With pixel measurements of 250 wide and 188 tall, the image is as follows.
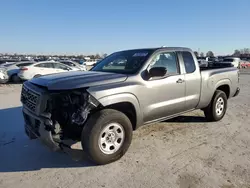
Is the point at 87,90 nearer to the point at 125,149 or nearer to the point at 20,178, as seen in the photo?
the point at 125,149

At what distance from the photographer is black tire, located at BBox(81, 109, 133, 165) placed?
3541 mm

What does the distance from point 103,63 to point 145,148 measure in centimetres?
216

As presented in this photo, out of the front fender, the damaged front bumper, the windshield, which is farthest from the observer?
the windshield

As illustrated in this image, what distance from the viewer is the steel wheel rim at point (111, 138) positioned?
3.74m

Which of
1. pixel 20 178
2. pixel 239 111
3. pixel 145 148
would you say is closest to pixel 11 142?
pixel 20 178

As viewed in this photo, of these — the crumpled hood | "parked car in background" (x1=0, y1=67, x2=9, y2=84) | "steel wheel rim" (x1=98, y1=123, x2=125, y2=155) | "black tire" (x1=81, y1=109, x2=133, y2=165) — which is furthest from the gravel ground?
"parked car in background" (x1=0, y1=67, x2=9, y2=84)

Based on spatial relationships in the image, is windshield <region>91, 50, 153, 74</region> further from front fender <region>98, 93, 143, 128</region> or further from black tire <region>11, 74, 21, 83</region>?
black tire <region>11, 74, 21, 83</region>

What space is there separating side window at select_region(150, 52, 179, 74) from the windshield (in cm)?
19

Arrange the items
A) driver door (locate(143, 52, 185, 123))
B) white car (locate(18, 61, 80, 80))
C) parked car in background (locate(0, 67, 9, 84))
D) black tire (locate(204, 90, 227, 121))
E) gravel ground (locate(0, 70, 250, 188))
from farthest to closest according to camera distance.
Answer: parked car in background (locate(0, 67, 9, 84)) → white car (locate(18, 61, 80, 80)) → black tire (locate(204, 90, 227, 121)) → driver door (locate(143, 52, 185, 123)) → gravel ground (locate(0, 70, 250, 188))

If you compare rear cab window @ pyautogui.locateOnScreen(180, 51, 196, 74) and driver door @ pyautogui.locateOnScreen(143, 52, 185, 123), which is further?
rear cab window @ pyautogui.locateOnScreen(180, 51, 196, 74)

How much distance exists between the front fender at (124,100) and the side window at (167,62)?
87 centimetres

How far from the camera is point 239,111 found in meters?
7.51

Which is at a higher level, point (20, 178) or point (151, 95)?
point (151, 95)

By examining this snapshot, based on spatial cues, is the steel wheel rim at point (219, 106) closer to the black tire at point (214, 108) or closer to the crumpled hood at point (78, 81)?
the black tire at point (214, 108)
